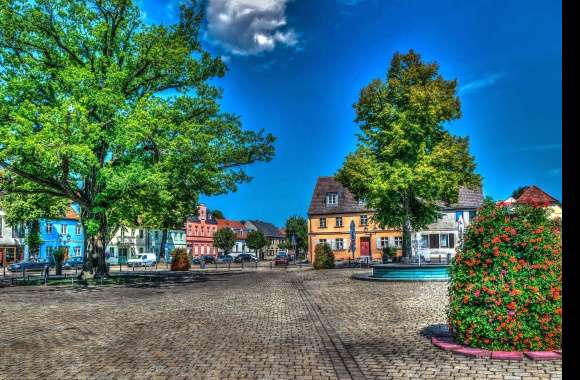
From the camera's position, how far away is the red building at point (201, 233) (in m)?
90.7

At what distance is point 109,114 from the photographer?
23.7 m

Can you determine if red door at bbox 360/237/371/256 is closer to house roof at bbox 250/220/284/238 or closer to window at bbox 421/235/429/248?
window at bbox 421/235/429/248

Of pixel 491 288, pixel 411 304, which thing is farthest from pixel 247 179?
pixel 491 288

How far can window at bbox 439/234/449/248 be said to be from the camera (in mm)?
54500

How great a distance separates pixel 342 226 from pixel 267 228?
7073 cm

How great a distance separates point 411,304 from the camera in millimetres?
15367

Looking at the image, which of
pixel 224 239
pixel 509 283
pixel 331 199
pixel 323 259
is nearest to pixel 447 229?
pixel 331 199

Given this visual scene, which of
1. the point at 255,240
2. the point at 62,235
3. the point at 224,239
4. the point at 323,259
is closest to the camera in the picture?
the point at 323,259

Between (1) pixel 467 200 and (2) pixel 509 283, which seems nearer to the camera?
(2) pixel 509 283

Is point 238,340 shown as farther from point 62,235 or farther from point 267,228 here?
point 267,228

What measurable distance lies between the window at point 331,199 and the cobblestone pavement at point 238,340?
43113 millimetres

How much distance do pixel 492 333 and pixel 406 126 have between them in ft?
79.3

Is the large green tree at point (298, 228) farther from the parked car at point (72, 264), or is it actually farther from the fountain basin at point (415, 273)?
the fountain basin at point (415, 273)

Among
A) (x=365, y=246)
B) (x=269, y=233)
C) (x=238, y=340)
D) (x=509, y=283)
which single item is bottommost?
(x=269, y=233)
